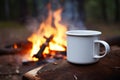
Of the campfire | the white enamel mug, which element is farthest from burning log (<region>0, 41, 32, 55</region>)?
the white enamel mug

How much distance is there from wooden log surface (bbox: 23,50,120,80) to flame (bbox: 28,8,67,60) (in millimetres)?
1773

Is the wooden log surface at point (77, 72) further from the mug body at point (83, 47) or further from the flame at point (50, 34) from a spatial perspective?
the flame at point (50, 34)

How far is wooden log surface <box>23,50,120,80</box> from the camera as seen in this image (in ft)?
4.62

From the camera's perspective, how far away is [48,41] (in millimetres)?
3352

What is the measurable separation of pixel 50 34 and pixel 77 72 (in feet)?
8.16

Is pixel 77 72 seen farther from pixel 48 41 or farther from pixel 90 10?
pixel 90 10

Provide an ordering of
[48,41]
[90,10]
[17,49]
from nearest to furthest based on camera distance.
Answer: [48,41], [17,49], [90,10]

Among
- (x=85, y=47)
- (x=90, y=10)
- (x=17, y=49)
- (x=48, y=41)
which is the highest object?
(x=90, y=10)

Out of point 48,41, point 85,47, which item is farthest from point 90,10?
point 85,47

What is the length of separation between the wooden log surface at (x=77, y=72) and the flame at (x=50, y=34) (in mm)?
1773

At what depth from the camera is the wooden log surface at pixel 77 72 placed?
1409 mm

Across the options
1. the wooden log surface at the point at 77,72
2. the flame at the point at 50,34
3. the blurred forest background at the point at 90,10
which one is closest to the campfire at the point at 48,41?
the flame at the point at 50,34

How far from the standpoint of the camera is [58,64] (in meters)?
1.61

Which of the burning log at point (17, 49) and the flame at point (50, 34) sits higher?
the flame at point (50, 34)
